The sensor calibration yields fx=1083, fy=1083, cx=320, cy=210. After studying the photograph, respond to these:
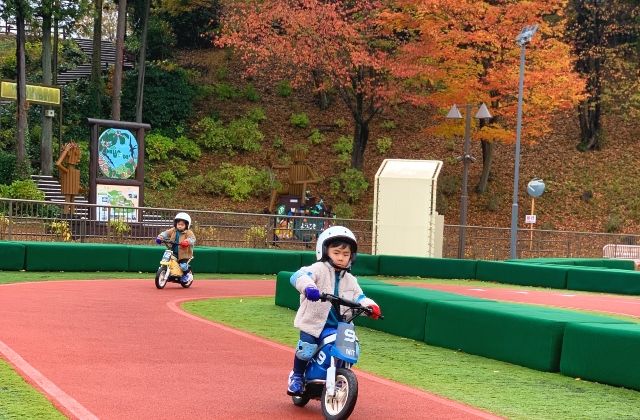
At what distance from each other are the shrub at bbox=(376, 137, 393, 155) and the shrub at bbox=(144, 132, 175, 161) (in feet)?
32.3

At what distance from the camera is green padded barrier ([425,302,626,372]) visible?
12.5 metres

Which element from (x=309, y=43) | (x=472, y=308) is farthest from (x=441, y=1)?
(x=472, y=308)

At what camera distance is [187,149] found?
164ft

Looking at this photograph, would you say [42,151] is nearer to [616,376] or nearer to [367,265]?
[367,265]

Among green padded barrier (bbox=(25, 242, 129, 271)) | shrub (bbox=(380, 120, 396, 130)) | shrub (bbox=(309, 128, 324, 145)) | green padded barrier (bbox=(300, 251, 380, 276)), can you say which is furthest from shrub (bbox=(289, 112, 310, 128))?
green padded barrier (bbox=(25, 242, 129, 271))

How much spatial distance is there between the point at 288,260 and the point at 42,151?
1671cm

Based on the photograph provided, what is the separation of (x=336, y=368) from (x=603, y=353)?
4.28 metres

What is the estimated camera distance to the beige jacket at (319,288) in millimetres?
8820

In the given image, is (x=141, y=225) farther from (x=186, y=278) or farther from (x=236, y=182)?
(x=236, y=182)

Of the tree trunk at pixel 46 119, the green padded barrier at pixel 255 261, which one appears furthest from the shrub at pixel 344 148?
the green padded barrier at pixel 255 261

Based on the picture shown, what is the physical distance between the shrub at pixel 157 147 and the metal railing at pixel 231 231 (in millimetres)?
15487

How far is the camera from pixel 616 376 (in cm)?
1142

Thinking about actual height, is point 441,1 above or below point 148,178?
above

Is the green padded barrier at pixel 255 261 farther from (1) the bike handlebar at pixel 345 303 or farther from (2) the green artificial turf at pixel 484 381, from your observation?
(1) the bike handlebar at pixel 345 303
